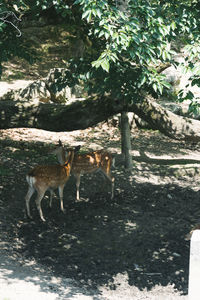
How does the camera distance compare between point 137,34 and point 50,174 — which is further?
point 50,174

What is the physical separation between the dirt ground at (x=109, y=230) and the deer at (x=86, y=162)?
477 mm

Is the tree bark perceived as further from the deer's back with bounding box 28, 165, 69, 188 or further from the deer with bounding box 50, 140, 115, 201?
the deer's back with bounding box 28, 165, 69, 188

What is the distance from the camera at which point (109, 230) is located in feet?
29.3

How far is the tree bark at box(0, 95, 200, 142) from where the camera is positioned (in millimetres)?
11797

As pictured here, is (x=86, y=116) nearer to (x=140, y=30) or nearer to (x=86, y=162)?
(x=86, y=162)

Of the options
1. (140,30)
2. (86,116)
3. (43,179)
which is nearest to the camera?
(140,30)

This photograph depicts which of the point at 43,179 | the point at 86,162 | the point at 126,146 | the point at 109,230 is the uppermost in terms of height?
the point at 126,146

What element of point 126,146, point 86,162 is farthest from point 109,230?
point 126,146

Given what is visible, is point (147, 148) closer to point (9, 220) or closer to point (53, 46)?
point (9, 220)

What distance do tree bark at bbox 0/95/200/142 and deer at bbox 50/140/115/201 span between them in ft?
4.83

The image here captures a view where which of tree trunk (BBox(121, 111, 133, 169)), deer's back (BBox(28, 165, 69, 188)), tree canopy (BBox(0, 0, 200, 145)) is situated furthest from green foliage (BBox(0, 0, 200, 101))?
tree trunk (BBox(121, 111, 133, 169))

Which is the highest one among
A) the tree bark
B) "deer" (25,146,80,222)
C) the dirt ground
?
the tree bark

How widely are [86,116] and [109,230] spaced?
372cm

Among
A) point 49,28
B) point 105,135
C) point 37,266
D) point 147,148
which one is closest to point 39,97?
point 105,135
